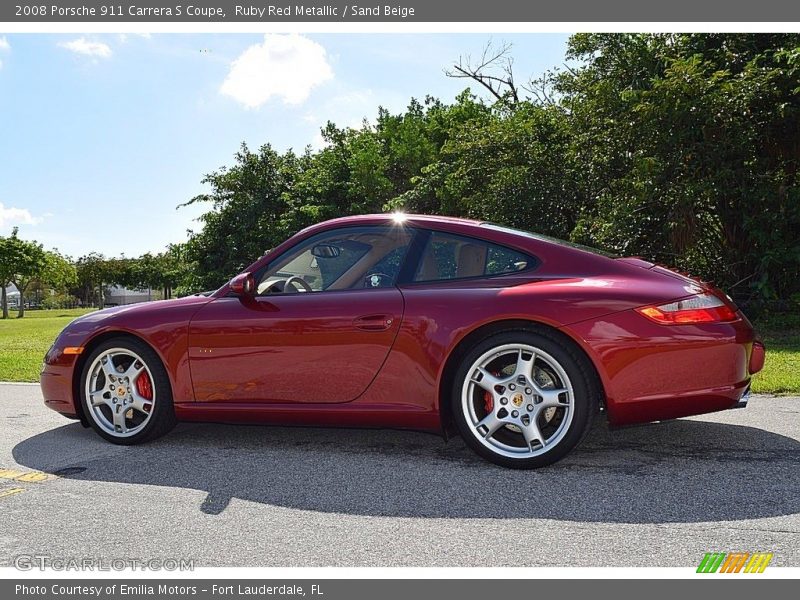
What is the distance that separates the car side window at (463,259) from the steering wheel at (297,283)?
71cm

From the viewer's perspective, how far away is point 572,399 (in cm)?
397

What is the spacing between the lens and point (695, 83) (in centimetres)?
1417

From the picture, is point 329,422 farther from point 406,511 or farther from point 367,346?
point 406,511

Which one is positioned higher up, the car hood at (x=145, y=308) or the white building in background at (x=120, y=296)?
the car hood at (x=145, y=308)

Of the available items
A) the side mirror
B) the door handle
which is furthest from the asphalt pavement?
the side mirror

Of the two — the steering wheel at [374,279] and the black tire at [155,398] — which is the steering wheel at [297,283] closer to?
the steering wheel at [374,279]

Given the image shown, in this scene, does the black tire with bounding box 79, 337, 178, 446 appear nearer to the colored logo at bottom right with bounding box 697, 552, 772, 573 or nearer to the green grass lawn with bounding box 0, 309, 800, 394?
the colored logo at bottom right with bounding box 697, 552, 772, 573

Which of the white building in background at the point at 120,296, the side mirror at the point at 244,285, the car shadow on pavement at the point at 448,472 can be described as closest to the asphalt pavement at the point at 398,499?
the car shadow on pavement at the point at 448,472

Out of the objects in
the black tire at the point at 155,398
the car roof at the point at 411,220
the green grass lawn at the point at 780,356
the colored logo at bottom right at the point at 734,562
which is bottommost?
the green grass lawn at the point at 780,356

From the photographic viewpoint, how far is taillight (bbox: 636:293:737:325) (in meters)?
3.94

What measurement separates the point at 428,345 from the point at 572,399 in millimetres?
815

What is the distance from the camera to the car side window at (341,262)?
4578 millimetres

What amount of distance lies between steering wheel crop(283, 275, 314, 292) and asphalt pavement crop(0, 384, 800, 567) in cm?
100

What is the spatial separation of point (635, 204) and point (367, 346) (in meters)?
12.0
